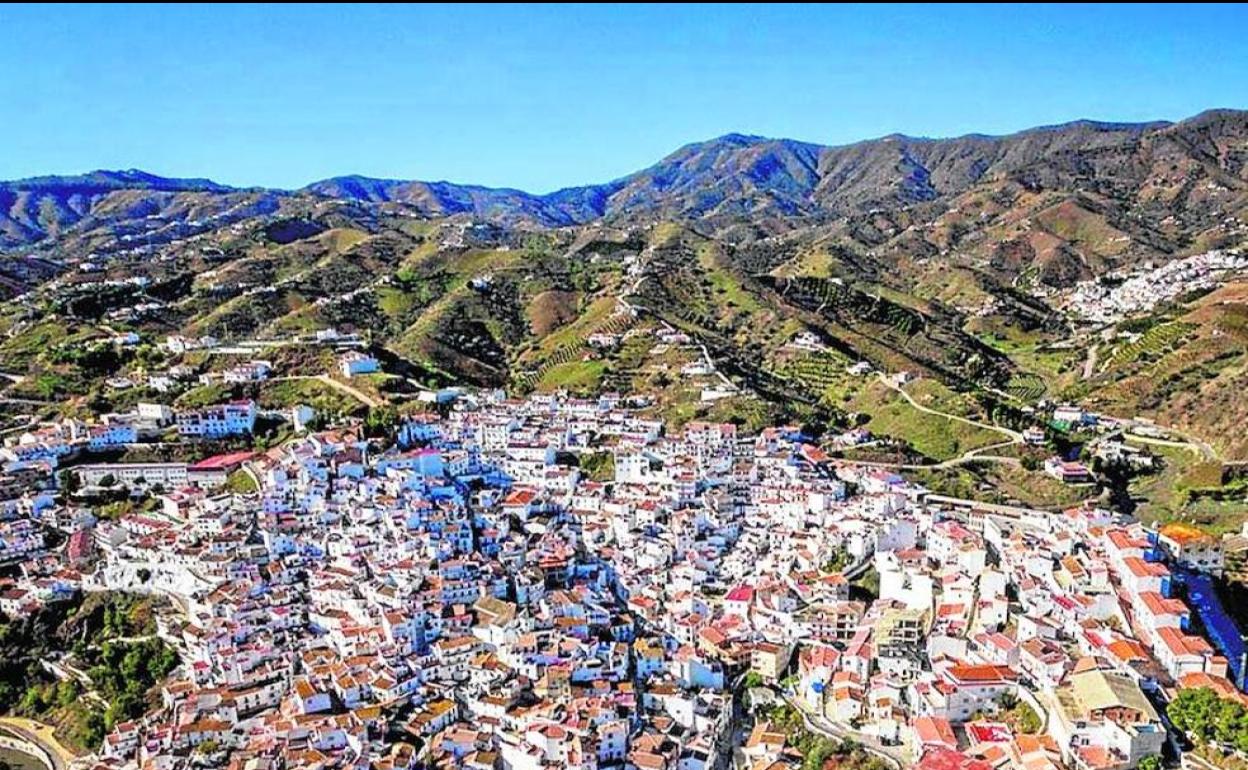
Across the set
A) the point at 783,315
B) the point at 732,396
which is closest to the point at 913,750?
the point at 732,396

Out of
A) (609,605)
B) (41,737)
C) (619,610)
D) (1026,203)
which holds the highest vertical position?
(1026,203)

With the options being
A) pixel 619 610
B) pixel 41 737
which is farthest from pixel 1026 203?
pixel 41 737

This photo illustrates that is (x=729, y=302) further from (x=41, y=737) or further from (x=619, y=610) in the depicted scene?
(x=41, y=737)

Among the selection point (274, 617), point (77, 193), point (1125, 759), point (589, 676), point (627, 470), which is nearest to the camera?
point (1125, 759)

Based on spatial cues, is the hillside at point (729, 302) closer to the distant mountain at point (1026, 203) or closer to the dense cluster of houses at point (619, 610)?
the distant mountain at point (1026, 203)

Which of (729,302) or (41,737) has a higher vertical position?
(729,302)

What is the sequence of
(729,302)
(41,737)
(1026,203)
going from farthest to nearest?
(1026,203), (729,302), (41,737)

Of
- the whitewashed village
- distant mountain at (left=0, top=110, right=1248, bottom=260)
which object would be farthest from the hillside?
the whitewashed village

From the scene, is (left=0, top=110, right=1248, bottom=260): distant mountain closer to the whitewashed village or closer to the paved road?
the whitewashed village

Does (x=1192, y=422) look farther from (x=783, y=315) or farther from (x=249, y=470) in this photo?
(x=249, y=470)
